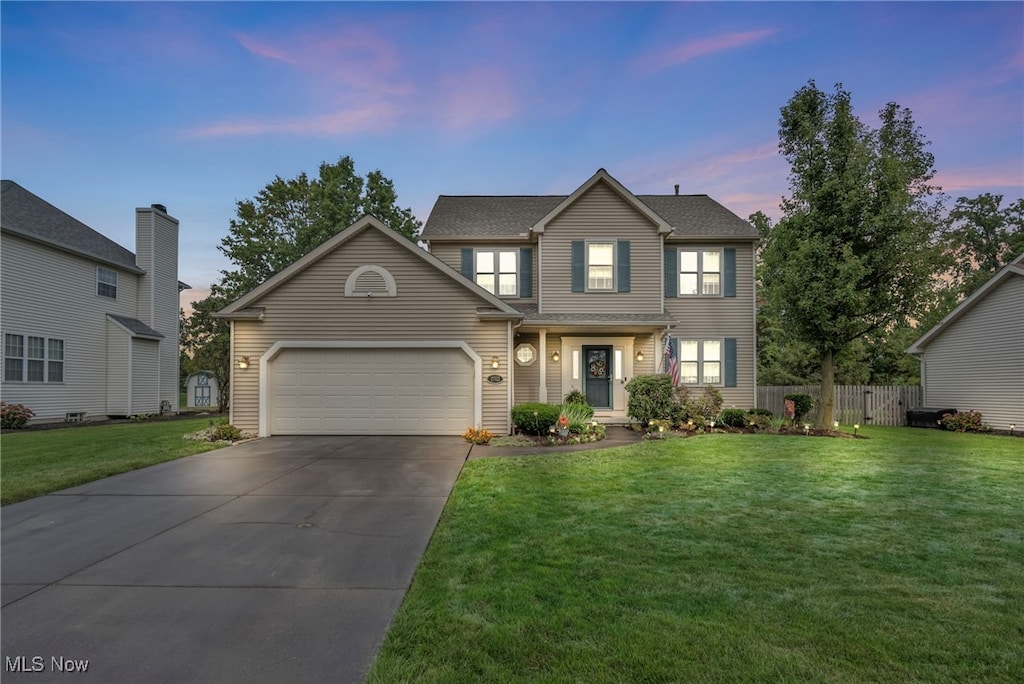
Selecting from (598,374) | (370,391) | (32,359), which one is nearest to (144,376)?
(32,359)

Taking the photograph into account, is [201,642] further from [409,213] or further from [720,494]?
[409,213]

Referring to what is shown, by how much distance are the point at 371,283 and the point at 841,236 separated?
13901 millimetres

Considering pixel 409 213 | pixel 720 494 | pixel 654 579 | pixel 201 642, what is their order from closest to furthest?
pixel 201 642 → pixel 654 579 → pixel 720 494 → pixel 409 213

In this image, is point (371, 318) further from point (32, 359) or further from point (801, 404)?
point (801, 404)

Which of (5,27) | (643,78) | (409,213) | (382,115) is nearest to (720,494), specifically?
(643,78)

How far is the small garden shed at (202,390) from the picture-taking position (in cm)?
2947

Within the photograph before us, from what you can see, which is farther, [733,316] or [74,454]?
[733,316]

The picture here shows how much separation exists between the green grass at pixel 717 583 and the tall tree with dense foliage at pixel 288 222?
23261 mm

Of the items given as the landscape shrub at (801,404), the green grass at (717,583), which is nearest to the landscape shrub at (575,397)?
the green grass at (717,583)

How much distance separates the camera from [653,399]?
12742 mm

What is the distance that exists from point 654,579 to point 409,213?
27736 mm

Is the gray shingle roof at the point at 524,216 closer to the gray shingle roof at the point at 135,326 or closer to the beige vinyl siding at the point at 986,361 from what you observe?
the beige vinyl siding at the point at 986,361

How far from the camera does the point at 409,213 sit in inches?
1120

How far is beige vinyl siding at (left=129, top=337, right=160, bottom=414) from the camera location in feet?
62.2
